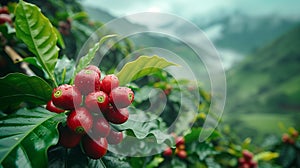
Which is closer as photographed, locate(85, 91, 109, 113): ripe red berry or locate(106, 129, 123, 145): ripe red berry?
locate(85, 91, 109, 113): ripe red berry

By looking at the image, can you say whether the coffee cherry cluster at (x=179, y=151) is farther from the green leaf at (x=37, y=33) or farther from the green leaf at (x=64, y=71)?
the green leaf at (x=37, y=33)

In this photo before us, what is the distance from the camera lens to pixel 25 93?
120 cm

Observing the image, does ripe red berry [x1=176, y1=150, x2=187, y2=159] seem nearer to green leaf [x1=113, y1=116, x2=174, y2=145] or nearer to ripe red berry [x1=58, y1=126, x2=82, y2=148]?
green leaf [x1=113, y1=116, x2=174, y2=145]

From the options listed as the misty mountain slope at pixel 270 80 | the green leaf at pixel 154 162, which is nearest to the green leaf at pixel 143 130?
the green leaf at pixel 154 162

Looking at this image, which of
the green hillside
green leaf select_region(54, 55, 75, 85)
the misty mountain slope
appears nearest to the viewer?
green leaf select_region(54, 55, 75, 85)

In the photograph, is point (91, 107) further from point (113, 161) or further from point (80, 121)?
point (113, 161)

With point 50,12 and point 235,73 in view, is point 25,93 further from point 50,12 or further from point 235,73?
point 235,73

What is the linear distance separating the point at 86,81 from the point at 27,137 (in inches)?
12.4

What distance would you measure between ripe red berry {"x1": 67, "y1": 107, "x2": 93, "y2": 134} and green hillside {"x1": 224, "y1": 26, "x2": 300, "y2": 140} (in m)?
72.4

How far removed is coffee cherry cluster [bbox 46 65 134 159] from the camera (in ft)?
3.49

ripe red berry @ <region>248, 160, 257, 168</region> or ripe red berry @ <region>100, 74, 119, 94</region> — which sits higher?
ripe red berry @ <region>248, 160, 257, 168</region>

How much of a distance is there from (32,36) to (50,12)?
2.43m

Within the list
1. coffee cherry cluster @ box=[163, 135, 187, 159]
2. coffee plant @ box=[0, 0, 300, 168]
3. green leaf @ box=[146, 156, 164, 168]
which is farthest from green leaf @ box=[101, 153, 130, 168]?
coffee cherry cluster @ box=[163, 135, 187, 159]

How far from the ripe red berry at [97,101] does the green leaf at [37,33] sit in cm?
35
